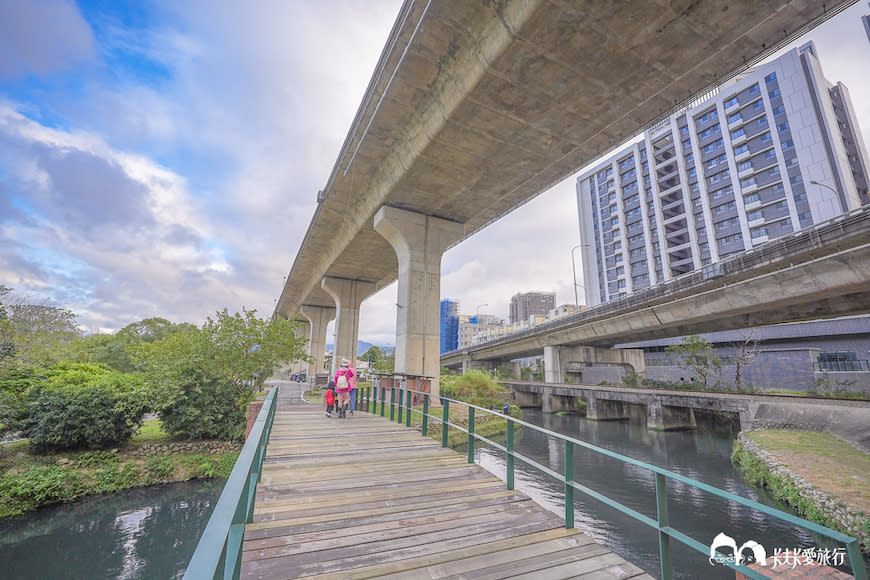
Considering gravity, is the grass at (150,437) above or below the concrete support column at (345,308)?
below

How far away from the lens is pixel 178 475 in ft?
46.6

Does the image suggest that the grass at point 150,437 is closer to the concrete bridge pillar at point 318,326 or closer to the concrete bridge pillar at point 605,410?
the concrete bridge pillar at point 605,410

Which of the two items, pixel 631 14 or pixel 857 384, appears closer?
pixel 631 14

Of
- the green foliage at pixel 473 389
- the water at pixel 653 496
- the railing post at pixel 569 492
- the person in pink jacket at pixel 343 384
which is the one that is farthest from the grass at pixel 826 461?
the green foliage at pixel 473 389

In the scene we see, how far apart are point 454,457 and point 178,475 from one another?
41.6 feet

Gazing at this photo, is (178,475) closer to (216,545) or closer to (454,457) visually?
(454,457)

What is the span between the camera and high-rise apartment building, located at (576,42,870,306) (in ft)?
139

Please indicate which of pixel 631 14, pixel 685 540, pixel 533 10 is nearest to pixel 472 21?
pixel 533 10

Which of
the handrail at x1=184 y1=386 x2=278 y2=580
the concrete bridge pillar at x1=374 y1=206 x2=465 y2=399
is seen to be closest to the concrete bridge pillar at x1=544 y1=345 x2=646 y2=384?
the concrete bridge pillar at x1=374 y1=206 x2=465 y2=399

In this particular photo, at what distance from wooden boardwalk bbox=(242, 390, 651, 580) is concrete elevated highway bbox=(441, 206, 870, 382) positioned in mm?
17823

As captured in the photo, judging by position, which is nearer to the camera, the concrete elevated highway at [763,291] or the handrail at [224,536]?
the handrail at [224,536]

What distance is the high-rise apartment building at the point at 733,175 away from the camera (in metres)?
42.5

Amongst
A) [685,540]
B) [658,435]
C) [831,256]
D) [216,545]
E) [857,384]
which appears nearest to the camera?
[216,545]

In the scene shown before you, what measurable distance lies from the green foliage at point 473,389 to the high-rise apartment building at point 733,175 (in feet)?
111
